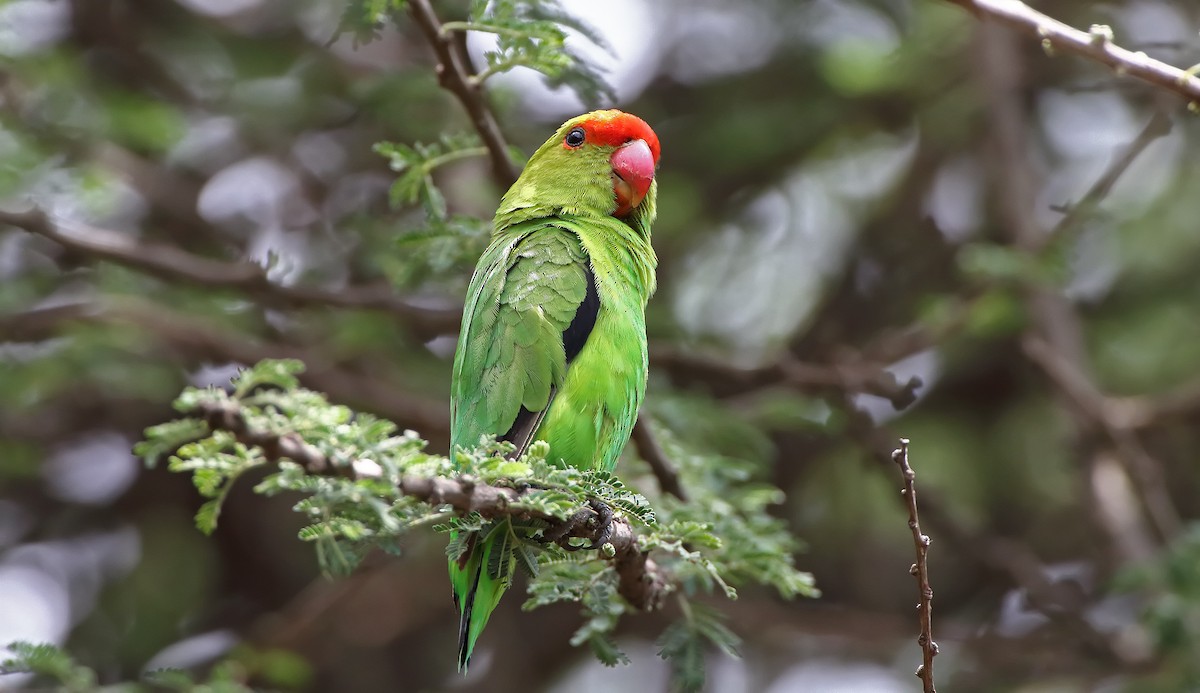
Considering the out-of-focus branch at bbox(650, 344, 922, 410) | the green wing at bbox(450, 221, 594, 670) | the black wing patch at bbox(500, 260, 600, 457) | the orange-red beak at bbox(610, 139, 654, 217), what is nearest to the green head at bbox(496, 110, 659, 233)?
the orange-red beak at bbox(610, 139, 654, 217)

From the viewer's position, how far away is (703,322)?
6582 mm

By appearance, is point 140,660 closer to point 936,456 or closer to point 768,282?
point 768,282

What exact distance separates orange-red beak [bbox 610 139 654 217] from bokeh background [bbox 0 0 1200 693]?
0.92 m

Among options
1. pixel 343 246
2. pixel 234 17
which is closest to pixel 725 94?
pixel 343 246

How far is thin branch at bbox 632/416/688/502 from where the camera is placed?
12.6 ft

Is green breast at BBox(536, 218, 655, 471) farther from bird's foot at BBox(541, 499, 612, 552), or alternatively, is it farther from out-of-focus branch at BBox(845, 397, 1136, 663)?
out-of-focus branch at BBox(845, 397, 1136, 663)

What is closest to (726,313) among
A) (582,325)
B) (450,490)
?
(582,325)

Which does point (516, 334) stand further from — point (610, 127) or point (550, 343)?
point (610, 127)

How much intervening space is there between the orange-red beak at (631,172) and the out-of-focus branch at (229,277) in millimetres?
1012

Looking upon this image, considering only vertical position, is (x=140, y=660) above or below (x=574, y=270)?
below

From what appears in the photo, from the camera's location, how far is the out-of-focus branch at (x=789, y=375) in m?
4.97

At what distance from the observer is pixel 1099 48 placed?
2.68 metres

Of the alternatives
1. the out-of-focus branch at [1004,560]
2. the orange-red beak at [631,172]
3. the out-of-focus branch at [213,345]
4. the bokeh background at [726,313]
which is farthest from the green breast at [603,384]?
the out-of-focus branch at [1004,560]

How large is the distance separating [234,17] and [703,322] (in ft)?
10.8
